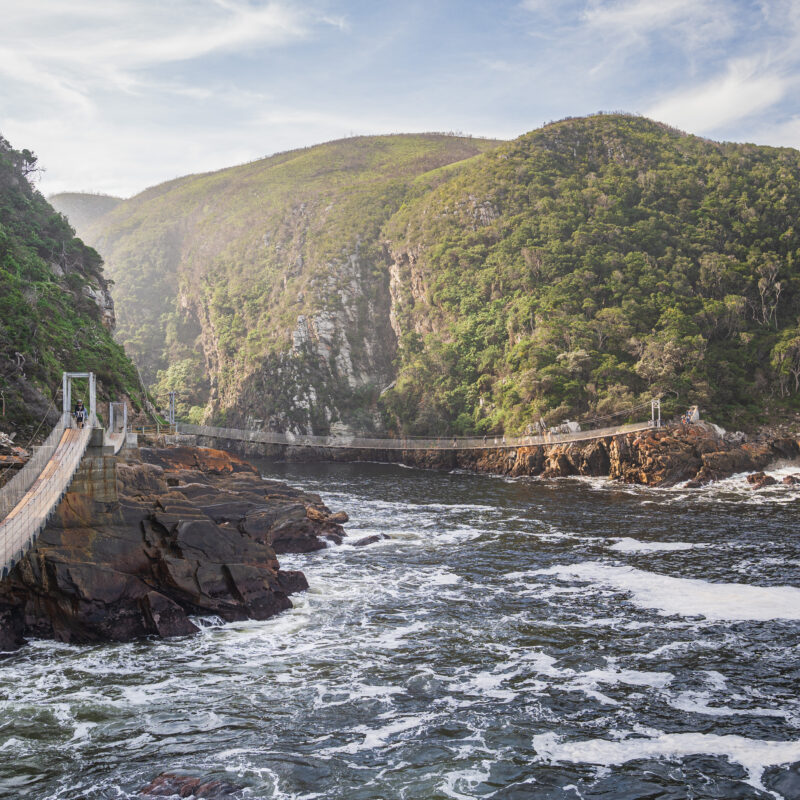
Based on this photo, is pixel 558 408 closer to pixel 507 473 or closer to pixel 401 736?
pixel 507 473

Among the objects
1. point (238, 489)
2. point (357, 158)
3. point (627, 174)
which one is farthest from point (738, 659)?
point (357, 158)

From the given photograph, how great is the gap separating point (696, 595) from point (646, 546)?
690 centimetres

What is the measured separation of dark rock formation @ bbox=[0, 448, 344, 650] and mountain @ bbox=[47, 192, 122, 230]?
568ft

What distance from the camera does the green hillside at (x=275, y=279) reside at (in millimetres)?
85250

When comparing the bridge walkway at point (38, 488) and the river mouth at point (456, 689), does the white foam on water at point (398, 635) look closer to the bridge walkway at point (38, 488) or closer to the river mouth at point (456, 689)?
the river mouth at point (456, 689)

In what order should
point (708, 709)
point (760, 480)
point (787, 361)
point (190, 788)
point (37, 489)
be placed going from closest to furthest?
point (190, 788), point (708, 709), point (37, 489), point (760, 480), point (787, 361)

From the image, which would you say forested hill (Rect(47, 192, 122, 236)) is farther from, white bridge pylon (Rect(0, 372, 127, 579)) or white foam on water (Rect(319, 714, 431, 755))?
white foam on water (Rect(319, 714, 431, 755))

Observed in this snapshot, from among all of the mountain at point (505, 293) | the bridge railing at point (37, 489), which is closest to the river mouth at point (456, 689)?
the bridge railing at point (37, 489)

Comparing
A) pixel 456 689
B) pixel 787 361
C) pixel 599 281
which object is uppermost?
pixel 599 281

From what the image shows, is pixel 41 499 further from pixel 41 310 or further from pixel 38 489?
pixel 41 310

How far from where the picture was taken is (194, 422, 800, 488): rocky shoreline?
1854 inches

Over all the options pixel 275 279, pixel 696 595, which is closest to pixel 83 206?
pixel 275 279

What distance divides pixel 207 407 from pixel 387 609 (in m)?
80.2

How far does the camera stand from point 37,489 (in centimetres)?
2044
